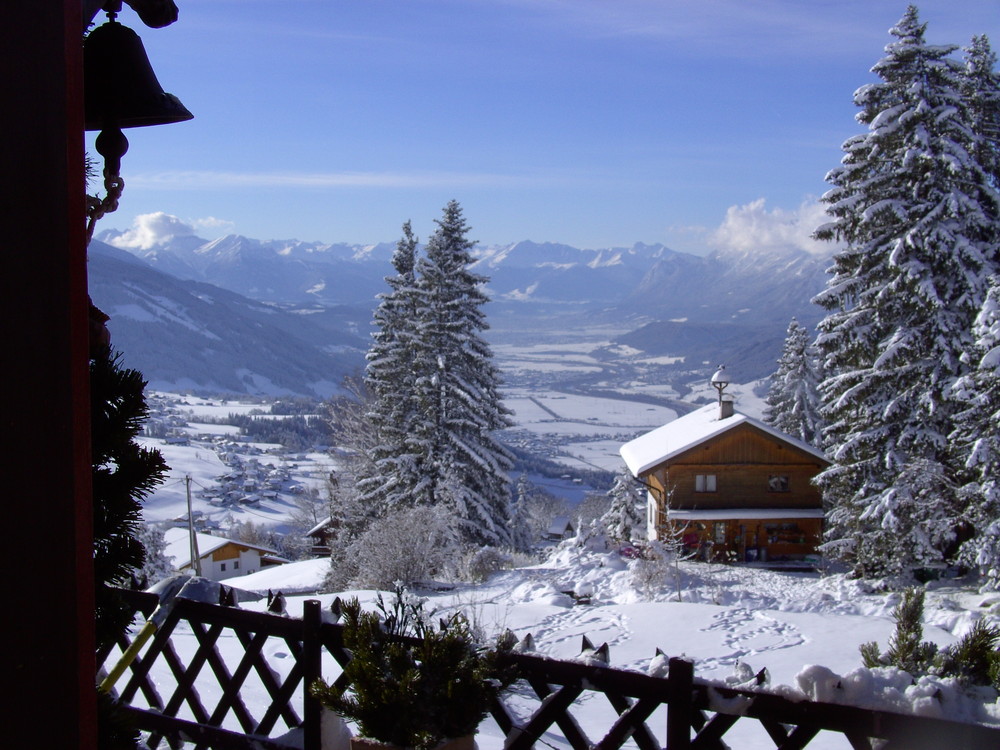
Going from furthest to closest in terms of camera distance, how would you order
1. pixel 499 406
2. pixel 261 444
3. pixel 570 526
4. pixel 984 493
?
pixel 261 444 < pixel 570 526 < pixel 499 406 < pixel 984 493

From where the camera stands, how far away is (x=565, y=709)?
3.65 metres

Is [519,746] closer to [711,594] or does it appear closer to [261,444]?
[711,594]

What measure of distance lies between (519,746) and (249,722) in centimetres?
212


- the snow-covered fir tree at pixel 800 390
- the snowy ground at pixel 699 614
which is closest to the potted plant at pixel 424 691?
the snowy ground at pixel 699 614

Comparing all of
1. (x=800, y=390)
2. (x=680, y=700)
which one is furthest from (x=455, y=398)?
(x=680, y=700)

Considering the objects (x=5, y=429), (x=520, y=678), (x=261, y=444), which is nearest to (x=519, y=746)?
(x=520, y=678)

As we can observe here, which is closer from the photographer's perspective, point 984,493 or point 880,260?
point 984,493

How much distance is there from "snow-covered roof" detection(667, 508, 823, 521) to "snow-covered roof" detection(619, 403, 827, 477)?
67.0 inches

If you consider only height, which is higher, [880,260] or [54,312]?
[880,260]

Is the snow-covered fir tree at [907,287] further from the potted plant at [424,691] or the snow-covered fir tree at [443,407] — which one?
the potted plant at [424,691]

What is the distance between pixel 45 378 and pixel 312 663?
3.06 metres

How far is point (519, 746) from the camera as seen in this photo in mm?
3703

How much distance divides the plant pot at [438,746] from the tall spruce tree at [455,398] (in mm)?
19500

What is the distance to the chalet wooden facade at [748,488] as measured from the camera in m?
23.6
